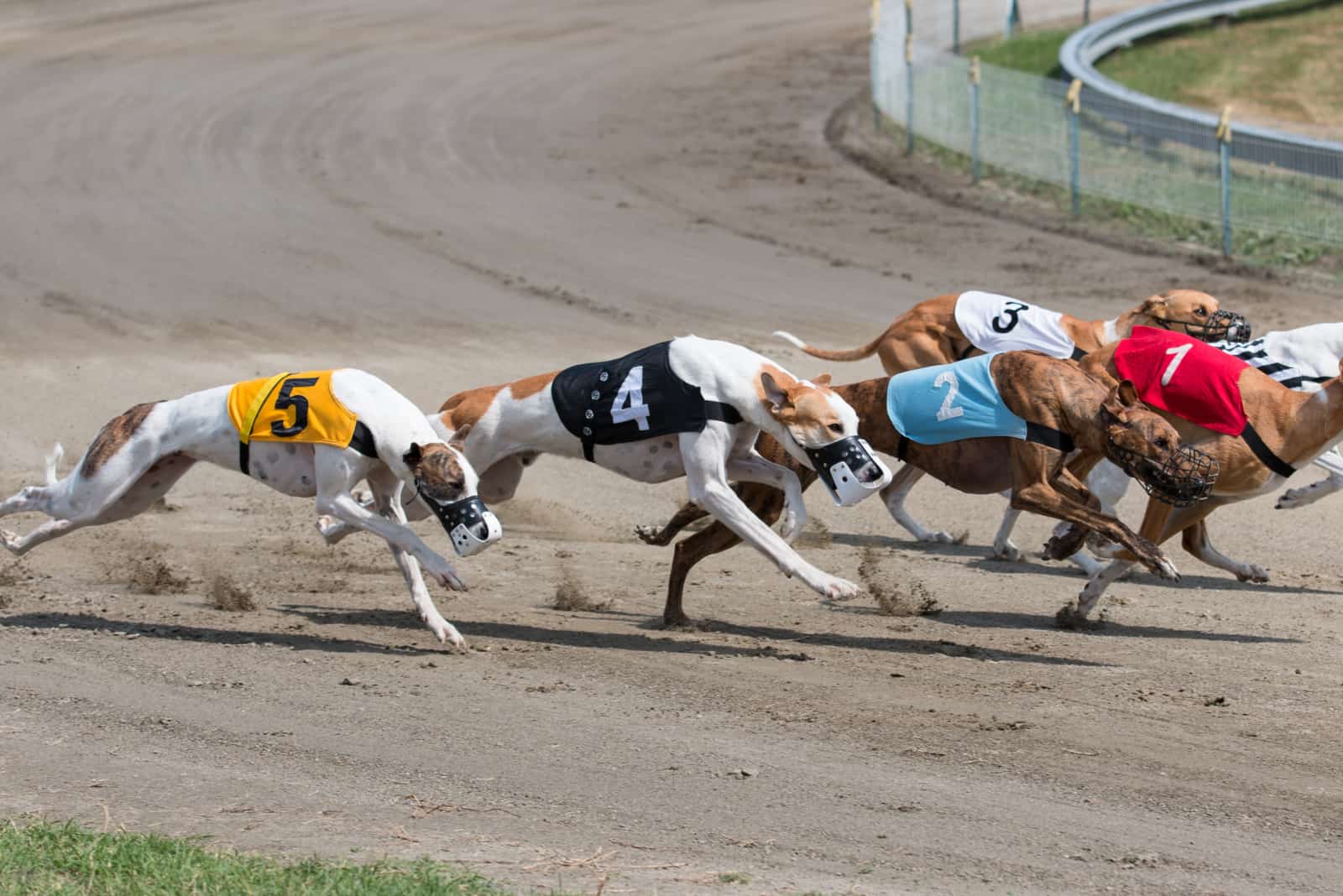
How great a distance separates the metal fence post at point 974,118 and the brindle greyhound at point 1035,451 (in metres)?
13.0

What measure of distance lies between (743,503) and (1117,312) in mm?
8951

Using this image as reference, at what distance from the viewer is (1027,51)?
88.5 feet

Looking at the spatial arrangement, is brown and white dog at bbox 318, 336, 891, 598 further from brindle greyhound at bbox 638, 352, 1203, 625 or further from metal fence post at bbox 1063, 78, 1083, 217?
metal fence post at bbox 1063, 78, 1083, 217

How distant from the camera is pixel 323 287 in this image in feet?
55.7

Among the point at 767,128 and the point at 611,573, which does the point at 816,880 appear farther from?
the point at 767,128

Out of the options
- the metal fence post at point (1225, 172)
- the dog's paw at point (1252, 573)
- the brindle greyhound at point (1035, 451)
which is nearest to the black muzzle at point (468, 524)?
the brindle greyhound at point (1035, 451)

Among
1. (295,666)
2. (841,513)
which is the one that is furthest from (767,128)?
(295,666)

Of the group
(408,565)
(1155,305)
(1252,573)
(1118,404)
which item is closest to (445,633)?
(408,565)

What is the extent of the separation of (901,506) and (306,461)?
3.94 metres

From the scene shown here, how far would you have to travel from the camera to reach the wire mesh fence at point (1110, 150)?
58.1 ft

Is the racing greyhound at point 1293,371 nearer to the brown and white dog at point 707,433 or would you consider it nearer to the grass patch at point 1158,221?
the brown and white dog at point 707,433

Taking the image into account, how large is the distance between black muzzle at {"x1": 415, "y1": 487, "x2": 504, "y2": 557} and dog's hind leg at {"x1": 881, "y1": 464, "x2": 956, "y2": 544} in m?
3.59

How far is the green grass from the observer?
16.5 feet

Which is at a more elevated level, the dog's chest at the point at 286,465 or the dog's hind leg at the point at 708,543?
the dog's chest at the point at 286,465
